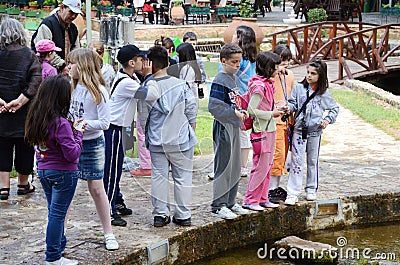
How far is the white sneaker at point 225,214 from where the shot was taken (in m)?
7.00

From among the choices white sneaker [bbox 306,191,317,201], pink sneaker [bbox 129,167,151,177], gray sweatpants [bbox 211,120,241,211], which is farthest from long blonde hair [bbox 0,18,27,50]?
white sneaker [bbox 306,191,317,201]

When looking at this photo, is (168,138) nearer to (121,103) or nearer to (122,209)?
(121,103)

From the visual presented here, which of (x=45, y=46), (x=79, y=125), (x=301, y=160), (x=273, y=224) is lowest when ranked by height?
(x=273, y=224)

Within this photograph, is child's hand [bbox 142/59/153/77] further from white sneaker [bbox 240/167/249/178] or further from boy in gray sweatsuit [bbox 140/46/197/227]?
white sneaker [bbox 240/167/249/178]

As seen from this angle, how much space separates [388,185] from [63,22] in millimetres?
3889

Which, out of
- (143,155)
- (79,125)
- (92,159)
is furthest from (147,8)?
(79,125)

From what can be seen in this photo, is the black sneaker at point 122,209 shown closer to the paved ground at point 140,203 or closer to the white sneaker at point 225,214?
the paved ground at point 140,203

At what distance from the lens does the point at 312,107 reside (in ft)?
24.1

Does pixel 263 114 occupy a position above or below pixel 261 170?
above

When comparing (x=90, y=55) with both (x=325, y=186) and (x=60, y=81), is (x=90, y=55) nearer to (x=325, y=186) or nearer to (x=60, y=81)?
(x=60, y=81)

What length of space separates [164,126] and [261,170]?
1.11 metres

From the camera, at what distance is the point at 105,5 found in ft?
106

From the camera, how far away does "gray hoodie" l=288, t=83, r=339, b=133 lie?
734 cm

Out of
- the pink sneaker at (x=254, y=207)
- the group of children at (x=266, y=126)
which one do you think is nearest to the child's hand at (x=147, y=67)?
the group of children at (x=266, y=126)
